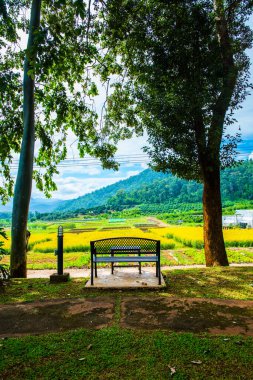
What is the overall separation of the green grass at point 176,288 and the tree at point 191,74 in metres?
2.63

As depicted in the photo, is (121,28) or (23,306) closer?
(23,306)

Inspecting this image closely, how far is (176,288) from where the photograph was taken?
17.0 ft

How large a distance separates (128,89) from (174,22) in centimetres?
268

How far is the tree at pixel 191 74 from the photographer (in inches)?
314

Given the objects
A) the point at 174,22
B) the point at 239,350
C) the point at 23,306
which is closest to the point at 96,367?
the point at 239,350

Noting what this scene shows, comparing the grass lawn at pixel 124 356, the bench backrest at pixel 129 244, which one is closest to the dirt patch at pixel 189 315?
the grass lawn at pixel 124 356

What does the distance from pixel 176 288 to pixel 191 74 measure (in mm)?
6290

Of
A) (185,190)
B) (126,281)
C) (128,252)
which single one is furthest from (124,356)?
(185,190)

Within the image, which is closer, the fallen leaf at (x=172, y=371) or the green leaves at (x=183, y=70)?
the fallen leaf at (x=172, y=371)

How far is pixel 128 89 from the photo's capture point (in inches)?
394

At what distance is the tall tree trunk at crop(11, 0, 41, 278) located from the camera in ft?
23.4

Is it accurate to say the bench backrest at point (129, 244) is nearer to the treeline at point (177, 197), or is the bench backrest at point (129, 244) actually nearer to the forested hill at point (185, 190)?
the treeline at point (177, 197)

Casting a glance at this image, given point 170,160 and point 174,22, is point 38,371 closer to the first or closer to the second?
point 170,160

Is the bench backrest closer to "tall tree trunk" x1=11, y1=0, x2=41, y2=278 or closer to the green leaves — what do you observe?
"tall tree trunk" x1=11, y1=0, x2=41, y2=278
